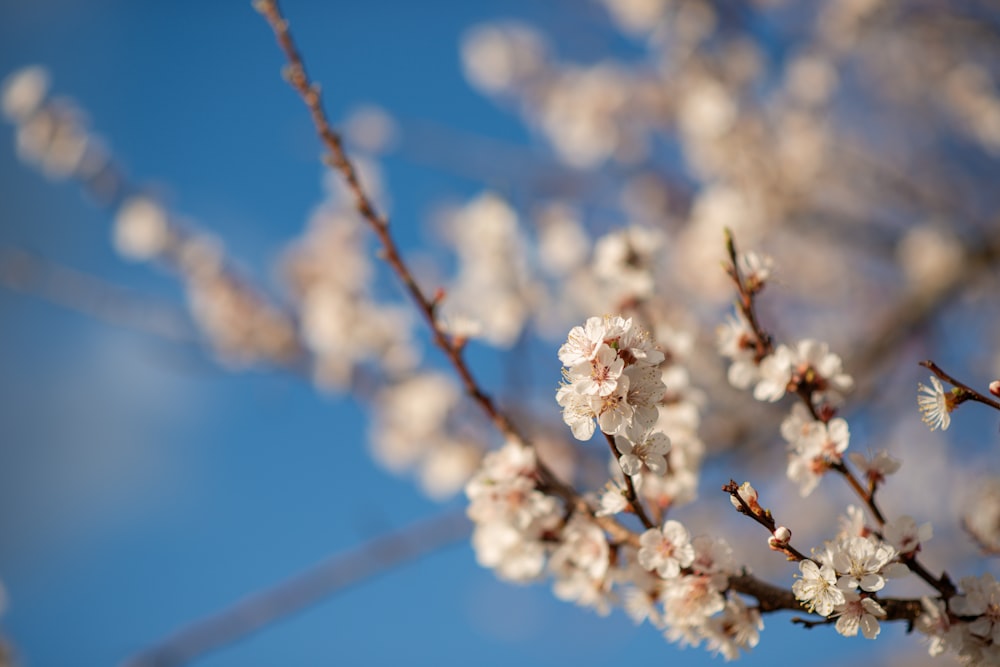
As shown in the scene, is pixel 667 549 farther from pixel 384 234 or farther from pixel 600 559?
pixel 384 234

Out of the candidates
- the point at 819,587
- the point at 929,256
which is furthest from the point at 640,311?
the point at 929,256

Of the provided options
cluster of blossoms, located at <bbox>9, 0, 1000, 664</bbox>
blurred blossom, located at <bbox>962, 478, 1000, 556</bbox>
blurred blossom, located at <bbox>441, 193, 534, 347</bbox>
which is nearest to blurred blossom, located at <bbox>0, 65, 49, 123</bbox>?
cluster of blossoms, located at <bbox>9, 0, 1000, 664</bbox>

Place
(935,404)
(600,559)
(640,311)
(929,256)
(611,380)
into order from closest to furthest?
1. (611,380)
2. (935,404)
3. (600,559)
4. (640,311)
5. (929,256)

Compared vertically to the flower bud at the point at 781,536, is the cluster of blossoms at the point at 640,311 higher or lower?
higher

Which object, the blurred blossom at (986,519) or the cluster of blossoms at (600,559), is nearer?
the cluster of blossoms at (600,559)

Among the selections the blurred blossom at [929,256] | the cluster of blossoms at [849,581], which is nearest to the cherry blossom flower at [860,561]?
the cluster of blossoms at [849,581]

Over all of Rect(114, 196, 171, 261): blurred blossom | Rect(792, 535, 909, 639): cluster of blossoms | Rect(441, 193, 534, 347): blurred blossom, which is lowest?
Rect(792, 535, 909, 639): cluster of blossoms

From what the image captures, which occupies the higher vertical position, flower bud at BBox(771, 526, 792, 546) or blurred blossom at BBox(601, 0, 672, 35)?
blurred blossom at BBox(601, 0, 672, 35)

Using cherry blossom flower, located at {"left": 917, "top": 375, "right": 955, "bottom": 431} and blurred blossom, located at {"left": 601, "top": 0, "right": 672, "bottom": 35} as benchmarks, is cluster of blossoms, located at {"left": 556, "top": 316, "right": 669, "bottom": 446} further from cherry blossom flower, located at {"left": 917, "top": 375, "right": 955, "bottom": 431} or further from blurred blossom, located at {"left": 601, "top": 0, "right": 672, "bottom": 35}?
blurred blossom, located at {"left": 601, "top": 0, "right": 672, "bottom": 35}

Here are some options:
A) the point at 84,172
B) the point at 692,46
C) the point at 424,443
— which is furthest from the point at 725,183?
the point at 84,172

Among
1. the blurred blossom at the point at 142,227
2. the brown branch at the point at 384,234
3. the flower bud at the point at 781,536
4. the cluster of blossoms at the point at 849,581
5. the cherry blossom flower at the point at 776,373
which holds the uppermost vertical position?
the blurred blossom at the point at 142,227

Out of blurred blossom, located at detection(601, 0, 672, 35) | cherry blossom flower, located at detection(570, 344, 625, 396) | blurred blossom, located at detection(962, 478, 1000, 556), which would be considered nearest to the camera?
cherry blossom flower, located at detection(570, 344, 625, 396)

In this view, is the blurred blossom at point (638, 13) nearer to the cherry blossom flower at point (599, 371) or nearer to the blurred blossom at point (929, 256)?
the blurred blossom at point (929, 256)
